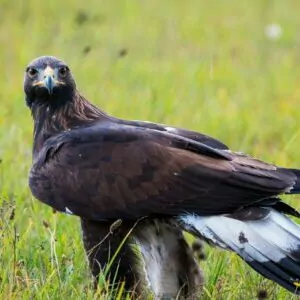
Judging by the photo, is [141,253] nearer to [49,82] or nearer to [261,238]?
[261,238]

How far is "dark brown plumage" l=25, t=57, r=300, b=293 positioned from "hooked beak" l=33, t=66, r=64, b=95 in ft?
1.11

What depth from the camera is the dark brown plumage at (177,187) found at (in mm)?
4891

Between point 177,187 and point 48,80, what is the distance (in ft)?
3.20

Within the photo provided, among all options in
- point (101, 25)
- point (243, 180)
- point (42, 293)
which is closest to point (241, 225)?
point (243, 180)

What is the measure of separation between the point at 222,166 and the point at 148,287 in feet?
2.26

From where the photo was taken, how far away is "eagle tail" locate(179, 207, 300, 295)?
15.8ft

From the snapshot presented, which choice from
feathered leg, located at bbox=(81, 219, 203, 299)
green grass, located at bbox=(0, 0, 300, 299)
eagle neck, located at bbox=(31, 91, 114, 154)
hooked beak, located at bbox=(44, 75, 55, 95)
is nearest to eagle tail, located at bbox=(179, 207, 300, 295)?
feathered leg, located at bbox=(81, 219, 203, 299)

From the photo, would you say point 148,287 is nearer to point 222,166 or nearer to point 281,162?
point 222,166

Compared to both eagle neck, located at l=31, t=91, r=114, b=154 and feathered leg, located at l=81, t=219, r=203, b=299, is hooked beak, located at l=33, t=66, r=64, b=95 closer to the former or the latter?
eagle neck, located at l=31, t=91, r=114, b=154

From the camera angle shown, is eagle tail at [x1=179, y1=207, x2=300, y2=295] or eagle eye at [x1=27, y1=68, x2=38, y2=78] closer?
eagle tail at [x1=179, y1=207, x2=300, y2=295]

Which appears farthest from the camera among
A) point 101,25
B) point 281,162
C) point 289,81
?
point 101,25

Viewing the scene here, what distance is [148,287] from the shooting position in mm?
5254

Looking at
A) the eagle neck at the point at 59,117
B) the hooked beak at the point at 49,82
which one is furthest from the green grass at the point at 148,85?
the hooked beak at the point at 49,82

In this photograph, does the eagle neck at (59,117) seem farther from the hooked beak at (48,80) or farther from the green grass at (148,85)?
the green grass at (148,85)
